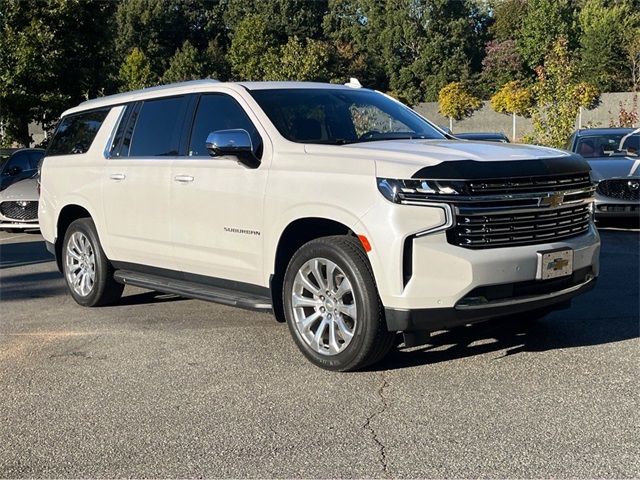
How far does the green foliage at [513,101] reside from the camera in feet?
156

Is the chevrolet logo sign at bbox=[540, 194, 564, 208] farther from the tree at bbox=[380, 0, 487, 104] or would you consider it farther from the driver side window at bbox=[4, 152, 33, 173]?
the tree at bbox=[380, 0, 487, 104]

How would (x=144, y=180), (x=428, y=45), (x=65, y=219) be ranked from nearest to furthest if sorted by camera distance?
(x=144, y=180) < (x=65, y=219) < (x=428, y=45)

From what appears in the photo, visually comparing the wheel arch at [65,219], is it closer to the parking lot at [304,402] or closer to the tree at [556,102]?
the parking lot at [304,402]

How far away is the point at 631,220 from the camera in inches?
479

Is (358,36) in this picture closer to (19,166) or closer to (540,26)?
(540,26)

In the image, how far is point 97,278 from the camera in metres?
7.37

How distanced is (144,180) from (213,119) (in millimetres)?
837

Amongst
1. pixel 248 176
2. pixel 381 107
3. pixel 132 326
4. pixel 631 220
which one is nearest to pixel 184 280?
pixel 132 326

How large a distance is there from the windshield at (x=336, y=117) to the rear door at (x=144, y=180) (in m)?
0.90

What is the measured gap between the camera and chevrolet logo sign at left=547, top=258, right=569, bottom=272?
4969 mm

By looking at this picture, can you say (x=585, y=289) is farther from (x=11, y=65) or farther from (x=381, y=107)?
(x=11, y=65)

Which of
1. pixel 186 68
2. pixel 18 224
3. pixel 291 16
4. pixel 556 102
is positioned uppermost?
pixel 291 16

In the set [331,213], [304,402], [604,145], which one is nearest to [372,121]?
[331,213]

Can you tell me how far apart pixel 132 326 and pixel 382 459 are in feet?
11.5
